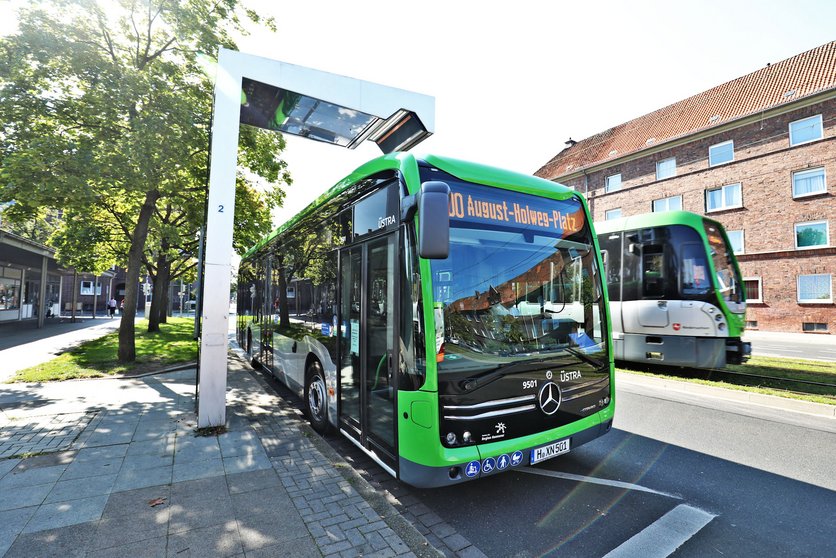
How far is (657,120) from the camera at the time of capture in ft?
97.6

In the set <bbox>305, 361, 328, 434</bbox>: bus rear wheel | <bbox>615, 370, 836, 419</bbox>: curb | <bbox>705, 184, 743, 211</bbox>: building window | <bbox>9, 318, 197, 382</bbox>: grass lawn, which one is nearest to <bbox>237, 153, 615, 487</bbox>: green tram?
<bbox>305, 361, 328, 434</bbox>: bus rear wheel

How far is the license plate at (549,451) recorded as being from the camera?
3.54 m

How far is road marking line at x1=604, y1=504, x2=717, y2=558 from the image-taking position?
2.98m

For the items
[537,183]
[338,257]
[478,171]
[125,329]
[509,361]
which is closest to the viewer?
[509,361]

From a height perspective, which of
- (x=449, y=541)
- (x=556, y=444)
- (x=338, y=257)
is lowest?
(x=449, y=541)

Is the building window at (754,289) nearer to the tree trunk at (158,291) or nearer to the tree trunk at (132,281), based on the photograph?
the tree trunk at (132,281)

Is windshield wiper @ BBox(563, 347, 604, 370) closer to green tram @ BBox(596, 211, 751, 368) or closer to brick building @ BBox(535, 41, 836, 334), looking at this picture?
green tram @ BBox(596, 211, 751, 368)

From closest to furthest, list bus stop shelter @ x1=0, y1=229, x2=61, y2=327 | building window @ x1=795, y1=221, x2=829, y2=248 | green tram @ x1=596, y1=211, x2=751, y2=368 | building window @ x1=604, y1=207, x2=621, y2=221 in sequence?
green tram @ x1=596, y1=211, x2=751, y2=368, bus stop shelter @ x1=0, y1=229, x2=61, y2=327, building window @ x1=795, y1=221, x2=829, y2=248, building window @ x1=604, y1=207, x2=621, y2=221

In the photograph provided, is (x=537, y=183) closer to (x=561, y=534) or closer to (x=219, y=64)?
(x=561, y=534)

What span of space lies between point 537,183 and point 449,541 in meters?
3.24

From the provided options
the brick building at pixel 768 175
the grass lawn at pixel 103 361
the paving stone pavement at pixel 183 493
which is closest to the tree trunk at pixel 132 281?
the grass lawn at pixel 103 361

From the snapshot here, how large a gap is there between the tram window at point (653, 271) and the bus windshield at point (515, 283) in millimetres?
6065

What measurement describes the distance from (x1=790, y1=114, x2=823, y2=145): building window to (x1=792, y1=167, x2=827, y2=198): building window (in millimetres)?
1614

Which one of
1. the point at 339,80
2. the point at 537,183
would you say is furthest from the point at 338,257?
the point at 339,80
